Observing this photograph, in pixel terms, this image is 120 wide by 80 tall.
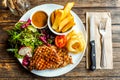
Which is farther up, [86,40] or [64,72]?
[86,40]

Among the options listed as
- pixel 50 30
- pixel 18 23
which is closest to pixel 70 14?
pixel 50 30

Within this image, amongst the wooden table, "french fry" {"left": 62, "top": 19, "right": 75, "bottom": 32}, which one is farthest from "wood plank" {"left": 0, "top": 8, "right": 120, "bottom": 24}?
"french fry" {"left": 62, "top": 19, "right": 75, "bottom": 32}

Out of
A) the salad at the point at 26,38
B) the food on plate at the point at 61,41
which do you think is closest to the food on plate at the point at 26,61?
the salad at the point at 26,38

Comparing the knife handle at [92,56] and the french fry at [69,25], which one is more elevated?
the french fry at [69,25]

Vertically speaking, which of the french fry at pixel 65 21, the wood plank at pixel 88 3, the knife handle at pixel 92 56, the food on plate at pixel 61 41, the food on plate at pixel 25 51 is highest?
the wood plank at pixel 88 3

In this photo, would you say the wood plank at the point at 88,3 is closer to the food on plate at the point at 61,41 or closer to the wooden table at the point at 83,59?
the wooden table at the point at 83,59

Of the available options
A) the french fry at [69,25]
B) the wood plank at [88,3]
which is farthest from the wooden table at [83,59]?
the french fry at [69,25]

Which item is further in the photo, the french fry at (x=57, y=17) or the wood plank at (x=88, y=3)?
the wood plank at (x=88, y=3)

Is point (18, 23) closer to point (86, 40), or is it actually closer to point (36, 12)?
point (36, 12)
